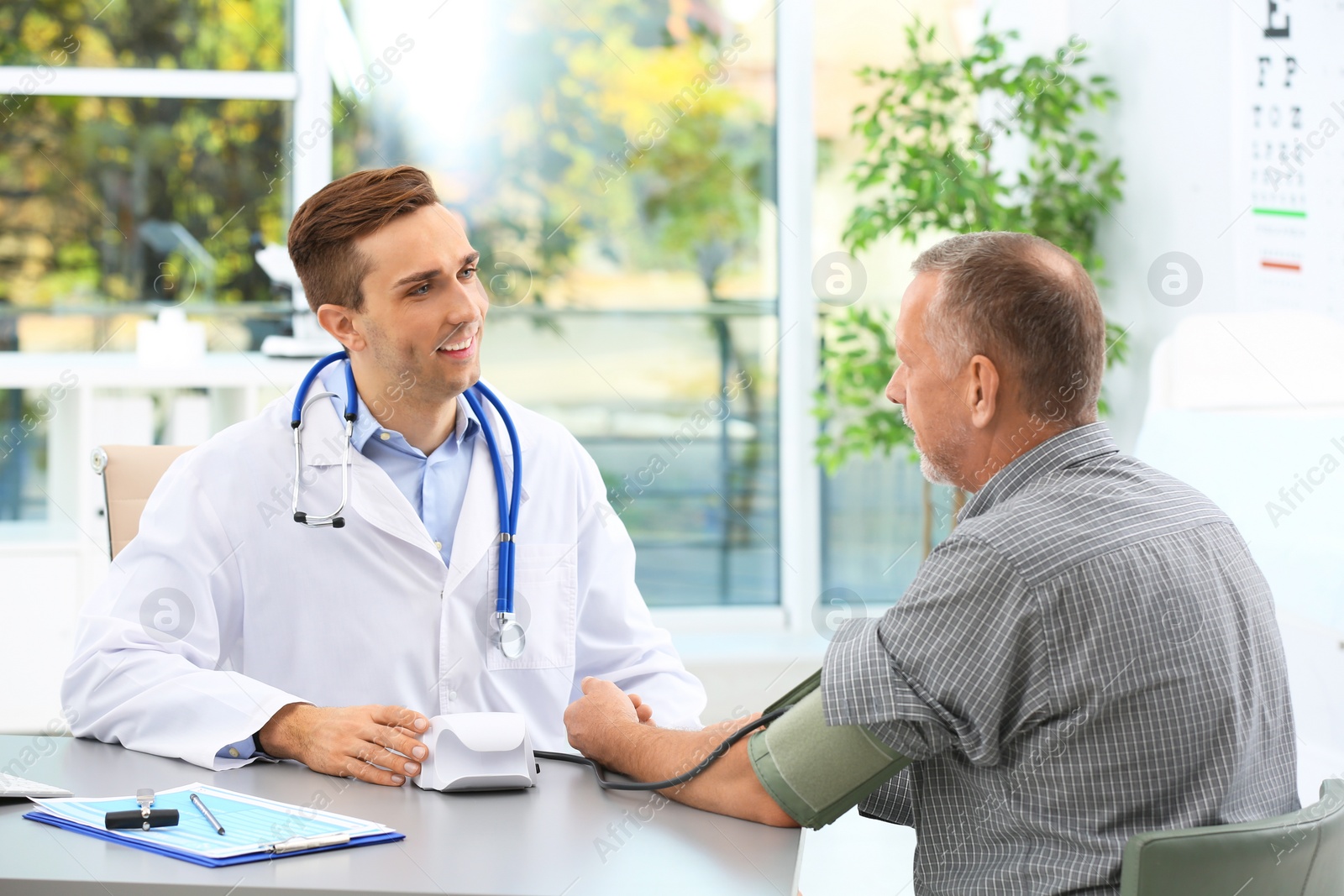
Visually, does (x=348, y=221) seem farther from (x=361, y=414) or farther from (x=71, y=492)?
(x=71, y=492)

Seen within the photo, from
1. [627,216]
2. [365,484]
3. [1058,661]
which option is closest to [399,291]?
[365,484]

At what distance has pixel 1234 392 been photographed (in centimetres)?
262

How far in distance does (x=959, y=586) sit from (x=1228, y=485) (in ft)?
5.39

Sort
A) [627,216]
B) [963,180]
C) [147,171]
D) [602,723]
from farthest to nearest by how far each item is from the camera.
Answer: [627,216], [147,171], [963,180], [602,723]

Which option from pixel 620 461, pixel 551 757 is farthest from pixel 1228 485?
pixel 620 461

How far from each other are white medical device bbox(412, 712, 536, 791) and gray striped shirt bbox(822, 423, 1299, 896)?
1.10 feet

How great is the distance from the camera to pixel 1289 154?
2.56 metres

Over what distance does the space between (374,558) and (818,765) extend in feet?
2.50

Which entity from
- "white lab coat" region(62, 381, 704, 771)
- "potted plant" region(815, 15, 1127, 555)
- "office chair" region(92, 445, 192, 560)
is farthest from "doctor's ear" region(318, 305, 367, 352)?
"potted plant" region(815, 15, 1127, 555)

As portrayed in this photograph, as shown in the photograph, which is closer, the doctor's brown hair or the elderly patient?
the elderly patient

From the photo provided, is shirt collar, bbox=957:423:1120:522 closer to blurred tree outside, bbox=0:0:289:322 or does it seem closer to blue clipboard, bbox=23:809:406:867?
blue clipboard, bbox=23:809:406:867

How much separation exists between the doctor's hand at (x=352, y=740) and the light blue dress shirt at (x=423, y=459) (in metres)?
0.39

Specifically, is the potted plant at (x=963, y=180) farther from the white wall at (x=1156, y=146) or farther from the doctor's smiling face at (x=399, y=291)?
the doctor's smiling face at (x=399, y=291)

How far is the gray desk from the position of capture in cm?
96
